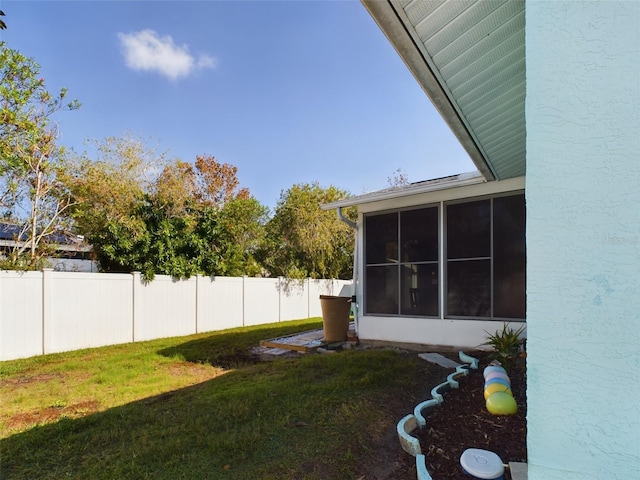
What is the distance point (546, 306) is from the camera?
1.57 meters

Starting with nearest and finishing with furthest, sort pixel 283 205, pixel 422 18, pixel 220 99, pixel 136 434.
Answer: pixel 422 18 → pixel 136 434 → pixel 220 99 → pixel 283 205

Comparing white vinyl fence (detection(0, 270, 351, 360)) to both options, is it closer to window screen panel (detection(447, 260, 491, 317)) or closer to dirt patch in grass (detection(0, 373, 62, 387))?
dirt patch in grass (detection(0, 373, 62, 387))

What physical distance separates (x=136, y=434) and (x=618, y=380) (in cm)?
389

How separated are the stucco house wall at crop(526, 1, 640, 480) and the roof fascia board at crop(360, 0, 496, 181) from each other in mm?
771

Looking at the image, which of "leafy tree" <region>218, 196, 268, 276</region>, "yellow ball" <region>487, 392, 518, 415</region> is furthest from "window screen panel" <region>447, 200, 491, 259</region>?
"leafy tree" <region>218, 196, 268, 276</region>

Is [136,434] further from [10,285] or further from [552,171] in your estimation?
[10,285]

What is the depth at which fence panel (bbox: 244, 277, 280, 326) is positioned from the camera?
13.0 m

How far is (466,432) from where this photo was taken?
3.12 m

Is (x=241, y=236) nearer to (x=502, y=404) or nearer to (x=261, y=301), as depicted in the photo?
(x=261, y=301)

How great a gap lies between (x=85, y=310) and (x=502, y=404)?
29.3 ft

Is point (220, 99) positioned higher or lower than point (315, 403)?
higher

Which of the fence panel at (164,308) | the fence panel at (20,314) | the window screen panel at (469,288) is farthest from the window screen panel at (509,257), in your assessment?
the fence panel at (20,314)

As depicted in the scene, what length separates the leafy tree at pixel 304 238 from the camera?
16531 mm

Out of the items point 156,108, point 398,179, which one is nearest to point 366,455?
point 156,108
